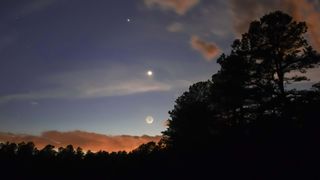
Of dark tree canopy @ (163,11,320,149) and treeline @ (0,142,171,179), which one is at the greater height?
dark tree canopy @ (163,11,320,149)

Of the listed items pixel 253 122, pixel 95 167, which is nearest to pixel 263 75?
pixel 253 122

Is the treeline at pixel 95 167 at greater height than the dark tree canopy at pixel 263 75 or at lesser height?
lesser

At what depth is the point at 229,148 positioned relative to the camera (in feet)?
94.1

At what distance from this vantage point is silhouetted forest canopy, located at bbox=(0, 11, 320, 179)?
23578 millimetres

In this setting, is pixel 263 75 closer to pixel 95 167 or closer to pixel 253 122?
pixel 253 122

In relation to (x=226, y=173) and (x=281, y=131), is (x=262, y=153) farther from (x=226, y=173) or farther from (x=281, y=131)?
(x=281, y=131)

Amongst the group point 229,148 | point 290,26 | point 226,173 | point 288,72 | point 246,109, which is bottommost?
point 226,173

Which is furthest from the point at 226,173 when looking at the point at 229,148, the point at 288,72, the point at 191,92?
the point at 191,92

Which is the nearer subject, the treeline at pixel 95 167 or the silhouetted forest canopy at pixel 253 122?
the silhouetted forest canopy at pixel 253 122

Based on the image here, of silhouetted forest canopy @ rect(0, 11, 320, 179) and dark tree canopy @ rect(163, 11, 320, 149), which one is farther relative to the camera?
dark tree canopy @ rect(163, 11, 320, 149)

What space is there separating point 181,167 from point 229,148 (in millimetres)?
3610

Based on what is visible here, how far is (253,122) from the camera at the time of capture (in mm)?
34844

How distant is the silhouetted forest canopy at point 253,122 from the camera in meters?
23.6

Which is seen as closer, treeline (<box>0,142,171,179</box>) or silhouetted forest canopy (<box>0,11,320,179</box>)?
silhouetted forest canopy (<box>0,11,320,179</box>)
